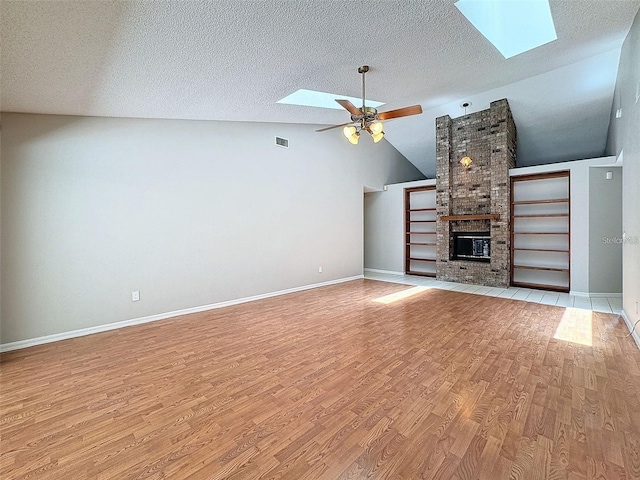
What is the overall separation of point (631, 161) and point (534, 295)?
9.13 ft

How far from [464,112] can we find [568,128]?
2215 millimetres

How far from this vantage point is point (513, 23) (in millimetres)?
3387

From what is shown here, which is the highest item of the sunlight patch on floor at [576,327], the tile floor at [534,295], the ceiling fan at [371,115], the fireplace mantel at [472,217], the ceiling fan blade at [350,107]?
the ceiling fan blade at [350,107]

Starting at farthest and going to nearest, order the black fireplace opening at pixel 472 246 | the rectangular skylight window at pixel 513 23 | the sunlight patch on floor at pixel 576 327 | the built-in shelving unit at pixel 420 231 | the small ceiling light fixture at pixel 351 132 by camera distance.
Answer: the built-in shelving unit at pixel 420 231 < the black fireplace opening at pixel 472 246 < the small ceiling light fixture at pixel 351 132 < the sunlight patch on floor at pixel 576 327 < the rectangular skylight window at pixel 513 23

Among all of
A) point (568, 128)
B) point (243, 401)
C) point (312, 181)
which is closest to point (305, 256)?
point (312, 181)

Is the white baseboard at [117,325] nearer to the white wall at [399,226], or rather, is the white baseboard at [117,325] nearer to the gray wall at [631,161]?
the white wall at [399,226]

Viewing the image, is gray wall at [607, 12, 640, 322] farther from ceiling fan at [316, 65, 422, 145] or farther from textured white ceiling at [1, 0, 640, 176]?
ceiling fan at [316, 65, 422, 145]

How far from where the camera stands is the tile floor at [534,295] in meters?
4.71

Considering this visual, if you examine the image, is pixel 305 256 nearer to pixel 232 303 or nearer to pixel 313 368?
pixel 232 303

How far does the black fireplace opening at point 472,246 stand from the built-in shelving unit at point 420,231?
0.65 metres

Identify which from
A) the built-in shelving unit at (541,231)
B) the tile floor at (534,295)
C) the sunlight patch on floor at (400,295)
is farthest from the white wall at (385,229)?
the built-in shelving unit at (541,231)

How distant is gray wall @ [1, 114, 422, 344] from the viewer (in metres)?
3.33

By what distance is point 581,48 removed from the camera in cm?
379

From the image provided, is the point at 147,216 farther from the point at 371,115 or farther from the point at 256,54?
the point at 371,115
